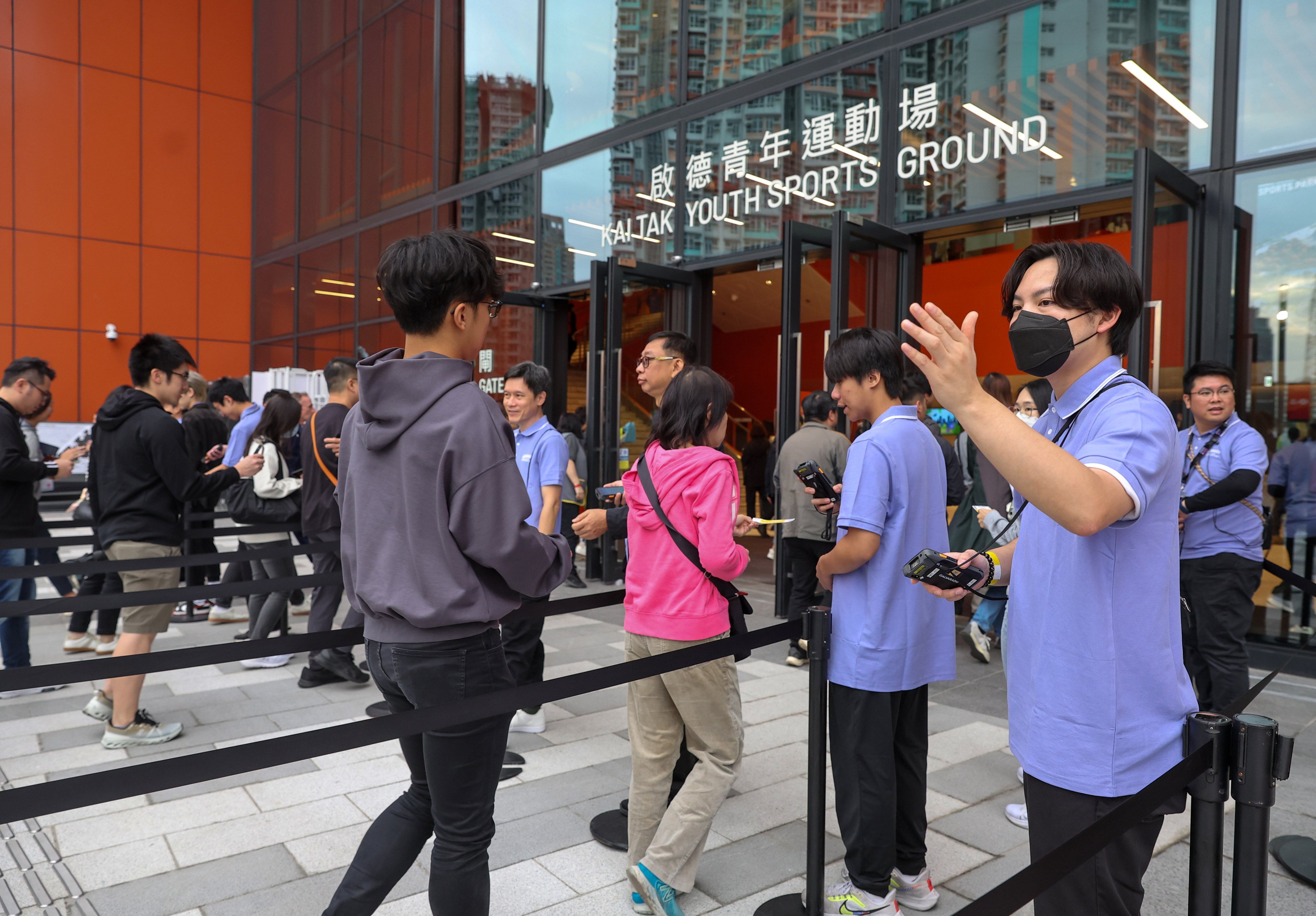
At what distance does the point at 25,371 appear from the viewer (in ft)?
15.4

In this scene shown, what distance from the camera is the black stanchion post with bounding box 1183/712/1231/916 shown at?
4.76 feet

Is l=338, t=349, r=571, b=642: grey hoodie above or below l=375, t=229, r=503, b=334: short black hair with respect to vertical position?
below

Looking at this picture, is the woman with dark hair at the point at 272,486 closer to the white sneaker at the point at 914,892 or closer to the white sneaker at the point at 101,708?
the white sneaker at the point at 101,708

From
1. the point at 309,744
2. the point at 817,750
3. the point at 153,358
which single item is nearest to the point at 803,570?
the point at 817,750

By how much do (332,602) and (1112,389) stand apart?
457 centimetres

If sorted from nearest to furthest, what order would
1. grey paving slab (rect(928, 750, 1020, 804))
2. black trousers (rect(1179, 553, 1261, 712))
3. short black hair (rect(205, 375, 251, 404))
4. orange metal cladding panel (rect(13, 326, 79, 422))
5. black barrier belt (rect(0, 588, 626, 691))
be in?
black barrier belt (rect(0, 588, 626, 691)), grey paving slab (rect(928, 750, 1020, 804)), black trousers (rect(1179, 553, 1261, 712)), short black hair (rect(205, 375, 251, 404)), orange metal cladding panel (rect(13, 326, 79, 422))

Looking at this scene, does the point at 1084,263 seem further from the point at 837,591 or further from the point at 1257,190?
the point at 1257,190

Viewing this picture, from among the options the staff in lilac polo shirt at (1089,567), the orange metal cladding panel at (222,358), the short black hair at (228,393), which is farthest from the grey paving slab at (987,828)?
the orange metal cladding panel at (222,358)

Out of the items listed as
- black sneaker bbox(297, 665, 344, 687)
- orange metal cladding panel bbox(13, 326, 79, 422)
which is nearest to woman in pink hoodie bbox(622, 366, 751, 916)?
black sneaker bbox(297, 665, 344, 687)

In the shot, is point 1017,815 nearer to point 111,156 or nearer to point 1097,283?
point 1097,283

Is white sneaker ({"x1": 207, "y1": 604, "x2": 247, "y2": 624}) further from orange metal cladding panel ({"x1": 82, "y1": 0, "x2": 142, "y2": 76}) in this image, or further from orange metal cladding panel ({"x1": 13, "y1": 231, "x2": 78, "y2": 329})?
orange metal cladding panel ({"x1": 82, "y1": 0, "x2": 142, "y2": 76})

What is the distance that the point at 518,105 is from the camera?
10.5 meters

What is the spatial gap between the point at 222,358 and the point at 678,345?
16708 mm

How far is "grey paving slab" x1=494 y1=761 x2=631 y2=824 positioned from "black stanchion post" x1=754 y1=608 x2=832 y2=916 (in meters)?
1.36
